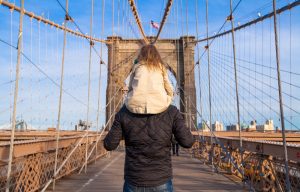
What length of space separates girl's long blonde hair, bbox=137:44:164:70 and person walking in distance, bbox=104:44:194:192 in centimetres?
3

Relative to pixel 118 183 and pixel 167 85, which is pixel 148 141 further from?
pixel 118 183

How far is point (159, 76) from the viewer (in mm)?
2164

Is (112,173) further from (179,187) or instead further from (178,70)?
(178,70)

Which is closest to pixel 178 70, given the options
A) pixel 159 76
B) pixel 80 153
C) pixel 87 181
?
pixel 80 153

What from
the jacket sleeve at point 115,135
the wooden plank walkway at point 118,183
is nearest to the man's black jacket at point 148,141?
the jacket sleeve at point 115,135

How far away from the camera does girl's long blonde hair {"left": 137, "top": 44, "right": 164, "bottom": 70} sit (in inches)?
85.6

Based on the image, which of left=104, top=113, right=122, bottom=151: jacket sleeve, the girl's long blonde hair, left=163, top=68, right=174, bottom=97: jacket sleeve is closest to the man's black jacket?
left=104, top=113, right=122, bottom=151: jacket sleeve

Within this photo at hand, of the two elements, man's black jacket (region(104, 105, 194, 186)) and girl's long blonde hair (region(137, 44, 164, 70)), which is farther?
girl's long blonde hair (region(137, 44, 164, 70))

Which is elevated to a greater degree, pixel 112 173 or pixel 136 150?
pixel 136 150

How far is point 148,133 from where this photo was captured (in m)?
2.09

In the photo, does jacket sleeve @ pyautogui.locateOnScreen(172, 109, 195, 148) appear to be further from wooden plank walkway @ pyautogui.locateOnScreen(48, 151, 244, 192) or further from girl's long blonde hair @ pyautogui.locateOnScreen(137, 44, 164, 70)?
wooden plank walkway @ pyautogui.locateOnScreen(48, 151, 244, 192)

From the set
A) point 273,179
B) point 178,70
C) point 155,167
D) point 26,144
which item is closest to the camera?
point 155,167

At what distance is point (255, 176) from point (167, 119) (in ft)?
14.1

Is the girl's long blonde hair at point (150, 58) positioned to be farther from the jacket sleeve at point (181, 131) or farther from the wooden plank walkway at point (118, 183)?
the wooden plank walkway at point (118, 183)
